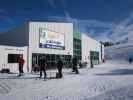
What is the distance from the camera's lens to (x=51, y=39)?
29734 millimetres

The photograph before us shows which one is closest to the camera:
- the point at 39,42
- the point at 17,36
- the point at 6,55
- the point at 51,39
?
the point at 6,55

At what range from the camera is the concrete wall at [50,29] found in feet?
87.1

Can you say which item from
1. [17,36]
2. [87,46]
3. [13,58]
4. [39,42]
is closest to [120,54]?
[87,46]

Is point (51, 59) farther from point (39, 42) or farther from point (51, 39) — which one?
point (39, 42)

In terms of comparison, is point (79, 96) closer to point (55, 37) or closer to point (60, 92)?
point (60, 92)

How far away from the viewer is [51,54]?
1162 inches

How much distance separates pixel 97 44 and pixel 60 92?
3888cm

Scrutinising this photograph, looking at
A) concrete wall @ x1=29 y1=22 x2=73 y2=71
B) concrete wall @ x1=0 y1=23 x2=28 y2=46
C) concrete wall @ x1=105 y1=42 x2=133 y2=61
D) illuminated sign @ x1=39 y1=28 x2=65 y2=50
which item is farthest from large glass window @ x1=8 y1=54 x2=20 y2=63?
concrete wall @ x1=105 y1=42 x2=133 y2=61

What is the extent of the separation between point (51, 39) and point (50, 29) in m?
1.52

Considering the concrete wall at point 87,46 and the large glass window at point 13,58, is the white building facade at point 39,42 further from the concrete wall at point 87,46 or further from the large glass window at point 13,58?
the concrete wall at point 87,46

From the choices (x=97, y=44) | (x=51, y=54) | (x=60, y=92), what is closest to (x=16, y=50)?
(x=51, y=54)

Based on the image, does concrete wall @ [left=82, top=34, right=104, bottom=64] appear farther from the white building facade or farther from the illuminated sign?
the illuminated sign

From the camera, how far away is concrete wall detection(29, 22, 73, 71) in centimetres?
2656

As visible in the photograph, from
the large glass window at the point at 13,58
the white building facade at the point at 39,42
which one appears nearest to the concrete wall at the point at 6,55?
the white building facade at the point at 39,42
